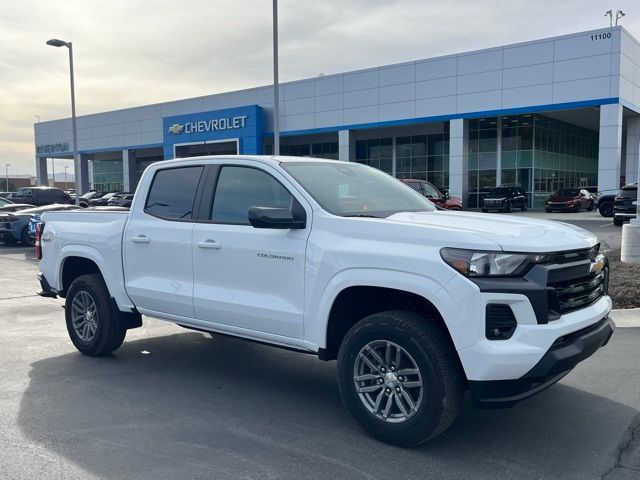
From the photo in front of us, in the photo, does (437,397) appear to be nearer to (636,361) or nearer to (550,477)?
(550,477)

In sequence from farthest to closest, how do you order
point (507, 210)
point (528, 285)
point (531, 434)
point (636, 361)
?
1. point (507, 210)
2. point (636, 361)
3. point (531, 434)
4. point (528, 285)

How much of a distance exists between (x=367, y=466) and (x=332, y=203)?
1888mm

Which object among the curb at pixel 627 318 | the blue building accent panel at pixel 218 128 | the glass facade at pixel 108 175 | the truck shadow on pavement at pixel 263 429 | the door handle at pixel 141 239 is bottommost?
the truck shadow on pavement at pixel 263 429

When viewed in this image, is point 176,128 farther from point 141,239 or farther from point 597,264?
point 597,264

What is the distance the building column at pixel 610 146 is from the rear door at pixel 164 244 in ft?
93.5

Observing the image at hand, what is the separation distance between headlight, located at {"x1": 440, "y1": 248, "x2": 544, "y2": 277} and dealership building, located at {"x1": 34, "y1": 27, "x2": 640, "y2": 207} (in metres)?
29.7

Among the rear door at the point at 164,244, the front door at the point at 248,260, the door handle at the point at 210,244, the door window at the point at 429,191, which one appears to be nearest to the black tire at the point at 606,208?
the door window at the point at 429,191

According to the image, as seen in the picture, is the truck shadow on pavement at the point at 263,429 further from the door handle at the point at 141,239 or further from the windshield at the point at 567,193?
the windshield at the point at 567,193

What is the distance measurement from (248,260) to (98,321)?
234 centimetres

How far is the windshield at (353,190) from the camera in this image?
15.0ft

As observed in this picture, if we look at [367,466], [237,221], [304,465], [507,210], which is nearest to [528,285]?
[367,466]

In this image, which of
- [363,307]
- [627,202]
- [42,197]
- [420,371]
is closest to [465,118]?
[627,202]

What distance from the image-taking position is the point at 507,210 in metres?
32.0

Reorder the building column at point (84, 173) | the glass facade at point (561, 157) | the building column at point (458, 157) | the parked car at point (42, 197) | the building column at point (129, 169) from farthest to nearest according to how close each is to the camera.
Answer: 1. the building column at point (84, 173)
2. the building column at point (129, 169)
3. the glass facade at point (561, 157)
4. the building column at point (458, 157)
5. the parked car at point (42, 197)
